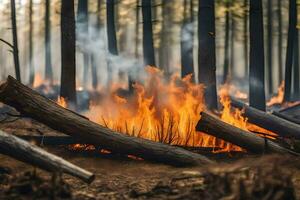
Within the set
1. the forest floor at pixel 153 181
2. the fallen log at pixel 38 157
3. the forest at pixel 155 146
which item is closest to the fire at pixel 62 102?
the forest at pixel 155 146

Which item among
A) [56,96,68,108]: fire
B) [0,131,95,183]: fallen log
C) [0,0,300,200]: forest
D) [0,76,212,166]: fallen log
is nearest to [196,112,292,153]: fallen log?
[0,0,300,200]: forest

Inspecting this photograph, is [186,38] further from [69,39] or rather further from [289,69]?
[69,39]

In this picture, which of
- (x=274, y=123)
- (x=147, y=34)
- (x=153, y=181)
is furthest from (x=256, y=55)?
(x=153, y=181)

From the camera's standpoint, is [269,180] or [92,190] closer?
[269,180]

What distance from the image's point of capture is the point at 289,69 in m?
19.9

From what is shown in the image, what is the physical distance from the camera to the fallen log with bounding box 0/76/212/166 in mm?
7969

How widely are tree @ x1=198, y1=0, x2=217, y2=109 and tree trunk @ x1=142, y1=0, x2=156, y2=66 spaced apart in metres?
4.34

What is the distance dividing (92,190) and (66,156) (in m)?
2.36

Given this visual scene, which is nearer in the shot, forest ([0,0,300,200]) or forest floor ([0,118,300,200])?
forest floor ([0,118,300,200])

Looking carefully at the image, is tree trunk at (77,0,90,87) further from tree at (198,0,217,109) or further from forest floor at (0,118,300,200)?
forest floor at (0,118,300,200)

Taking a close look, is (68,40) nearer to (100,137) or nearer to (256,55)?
(100,137)

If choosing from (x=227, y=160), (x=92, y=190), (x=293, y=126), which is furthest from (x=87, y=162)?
(x=293, y=126)

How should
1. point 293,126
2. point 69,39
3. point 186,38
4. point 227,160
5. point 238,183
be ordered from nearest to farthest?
point 238,183
point 227,160
point 293,126
point 69,39
point 186,38

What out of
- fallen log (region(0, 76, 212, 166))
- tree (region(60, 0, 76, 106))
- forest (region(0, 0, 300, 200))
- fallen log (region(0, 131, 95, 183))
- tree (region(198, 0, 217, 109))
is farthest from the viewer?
tree (region(198, 0, 217, 109))
